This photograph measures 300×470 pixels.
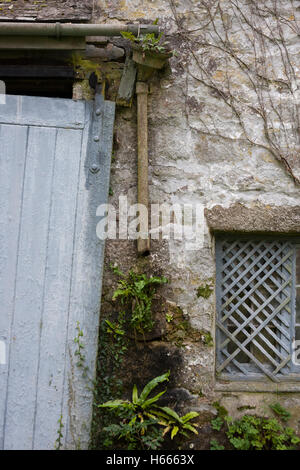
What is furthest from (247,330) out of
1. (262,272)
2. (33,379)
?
(33,379)

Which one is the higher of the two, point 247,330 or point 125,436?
point 247,330

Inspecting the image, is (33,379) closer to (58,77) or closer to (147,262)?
(147,262)

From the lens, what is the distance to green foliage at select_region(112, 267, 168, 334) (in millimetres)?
2617

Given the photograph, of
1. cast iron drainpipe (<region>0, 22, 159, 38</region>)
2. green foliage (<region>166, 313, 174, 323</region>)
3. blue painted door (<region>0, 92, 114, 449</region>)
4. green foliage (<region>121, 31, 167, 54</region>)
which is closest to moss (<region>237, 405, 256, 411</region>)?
green foliage (<region>166, 313, 174, 323</region>)

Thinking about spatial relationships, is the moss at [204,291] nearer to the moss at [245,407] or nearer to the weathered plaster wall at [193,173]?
the weathered plaster wall at [193,173]

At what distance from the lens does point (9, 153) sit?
103 inches

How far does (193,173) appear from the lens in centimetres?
284

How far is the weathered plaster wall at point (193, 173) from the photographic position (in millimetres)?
2688

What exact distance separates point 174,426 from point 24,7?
10.1 ft

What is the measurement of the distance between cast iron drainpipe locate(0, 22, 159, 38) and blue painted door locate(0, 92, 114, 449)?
436 millimetres

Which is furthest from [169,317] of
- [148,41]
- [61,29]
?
[61,29]

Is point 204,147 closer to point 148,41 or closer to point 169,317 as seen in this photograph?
point 148,41

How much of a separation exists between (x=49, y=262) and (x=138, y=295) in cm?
62

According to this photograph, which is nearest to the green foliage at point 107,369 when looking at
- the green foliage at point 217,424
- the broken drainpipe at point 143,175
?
the broken drainpipe at point 143,175
